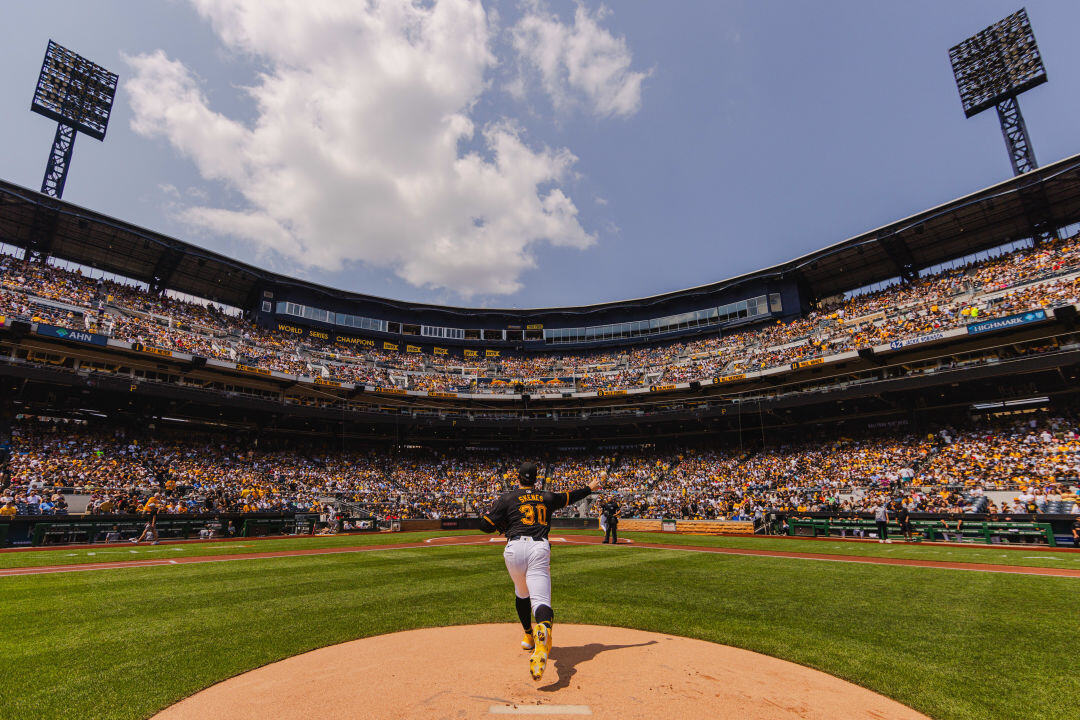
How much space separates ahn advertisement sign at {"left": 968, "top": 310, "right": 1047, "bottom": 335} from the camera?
26520mm

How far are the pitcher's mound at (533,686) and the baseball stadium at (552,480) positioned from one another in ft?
0.16

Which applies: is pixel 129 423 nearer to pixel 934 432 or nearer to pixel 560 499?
pixel 560 499

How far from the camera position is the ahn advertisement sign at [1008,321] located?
87.0ft

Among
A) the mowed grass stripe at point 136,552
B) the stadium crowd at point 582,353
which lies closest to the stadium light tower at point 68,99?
the stadium crowd at point 582,353

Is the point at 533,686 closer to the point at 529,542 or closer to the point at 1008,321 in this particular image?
the point at 529,542

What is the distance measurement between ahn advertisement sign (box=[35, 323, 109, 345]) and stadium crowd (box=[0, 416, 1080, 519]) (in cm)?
545

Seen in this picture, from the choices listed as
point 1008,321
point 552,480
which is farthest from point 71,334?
point 1008,321

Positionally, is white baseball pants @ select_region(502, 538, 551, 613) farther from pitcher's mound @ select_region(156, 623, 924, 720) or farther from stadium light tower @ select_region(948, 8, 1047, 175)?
stadium light tower @ select_region(948, 8, 1047, 175)

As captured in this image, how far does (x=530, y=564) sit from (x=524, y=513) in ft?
1.68

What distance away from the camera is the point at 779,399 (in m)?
35.6

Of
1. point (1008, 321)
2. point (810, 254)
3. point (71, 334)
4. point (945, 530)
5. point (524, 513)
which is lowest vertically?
point (945, 530)

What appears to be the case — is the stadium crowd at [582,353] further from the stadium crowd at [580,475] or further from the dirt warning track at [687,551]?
the dirt warning track at [687,551]

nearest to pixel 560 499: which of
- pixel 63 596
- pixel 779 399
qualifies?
pixel 63 596

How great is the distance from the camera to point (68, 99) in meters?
37.6
